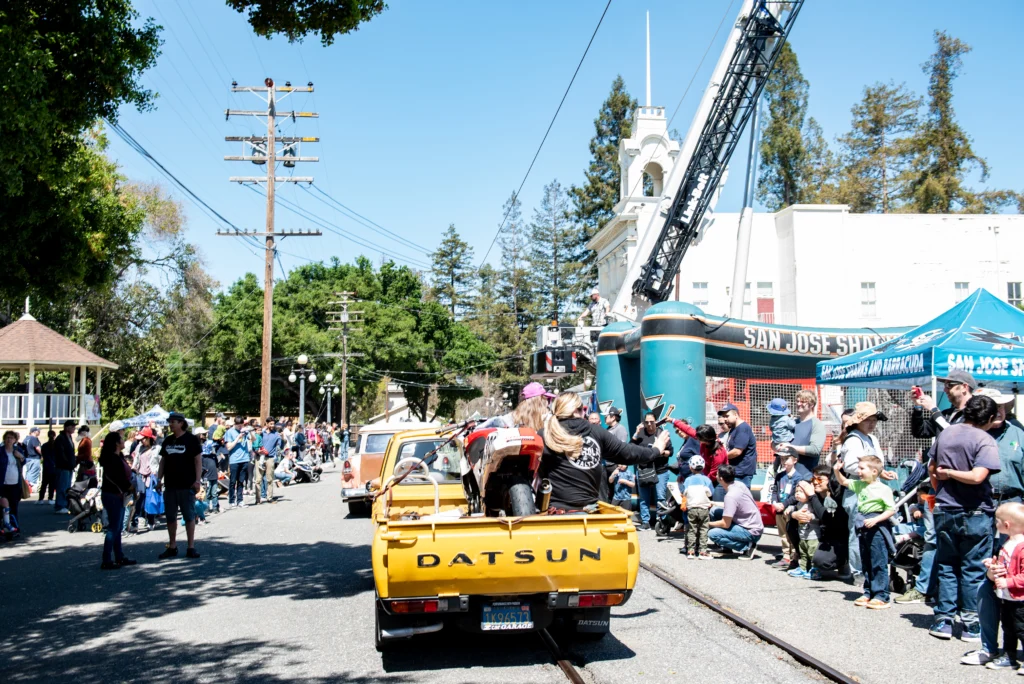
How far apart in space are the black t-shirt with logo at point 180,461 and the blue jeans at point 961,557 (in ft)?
28.7

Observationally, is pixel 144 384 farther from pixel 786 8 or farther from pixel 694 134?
pixel 786 8

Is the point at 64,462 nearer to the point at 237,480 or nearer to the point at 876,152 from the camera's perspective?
the point at 237,480

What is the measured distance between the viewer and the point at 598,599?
20.8 ft

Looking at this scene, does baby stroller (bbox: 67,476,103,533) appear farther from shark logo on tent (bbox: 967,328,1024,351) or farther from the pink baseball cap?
shark logo on tent (bbox: 967,328,1024,351)

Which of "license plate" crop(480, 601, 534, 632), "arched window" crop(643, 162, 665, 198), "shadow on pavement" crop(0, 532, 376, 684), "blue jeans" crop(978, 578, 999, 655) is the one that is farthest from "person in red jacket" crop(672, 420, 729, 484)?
"arched window" crop(643, 162, 665, 198)

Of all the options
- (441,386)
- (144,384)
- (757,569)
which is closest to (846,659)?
(757,569)

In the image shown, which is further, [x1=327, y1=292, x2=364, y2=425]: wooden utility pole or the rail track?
[x1=327, y1=292, x2=364, y2=425]: wooden utility pole

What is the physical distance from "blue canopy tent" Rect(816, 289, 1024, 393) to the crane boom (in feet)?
47.4

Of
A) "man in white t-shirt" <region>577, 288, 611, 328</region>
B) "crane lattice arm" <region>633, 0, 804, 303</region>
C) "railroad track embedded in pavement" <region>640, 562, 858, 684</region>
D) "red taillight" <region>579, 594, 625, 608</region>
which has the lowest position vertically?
"railroad track embedded in pavement" <region>640, 562, 858, 684</region>

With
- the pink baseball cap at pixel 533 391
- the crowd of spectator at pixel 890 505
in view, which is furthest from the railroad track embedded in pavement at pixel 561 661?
the pink baseball cap at pixel 533 391

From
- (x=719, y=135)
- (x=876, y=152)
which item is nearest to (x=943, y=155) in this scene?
(x=876, y=152)

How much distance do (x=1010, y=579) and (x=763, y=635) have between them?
1902 mm

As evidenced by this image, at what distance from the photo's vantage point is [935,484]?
7090mm

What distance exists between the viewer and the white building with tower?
40.2 metres
